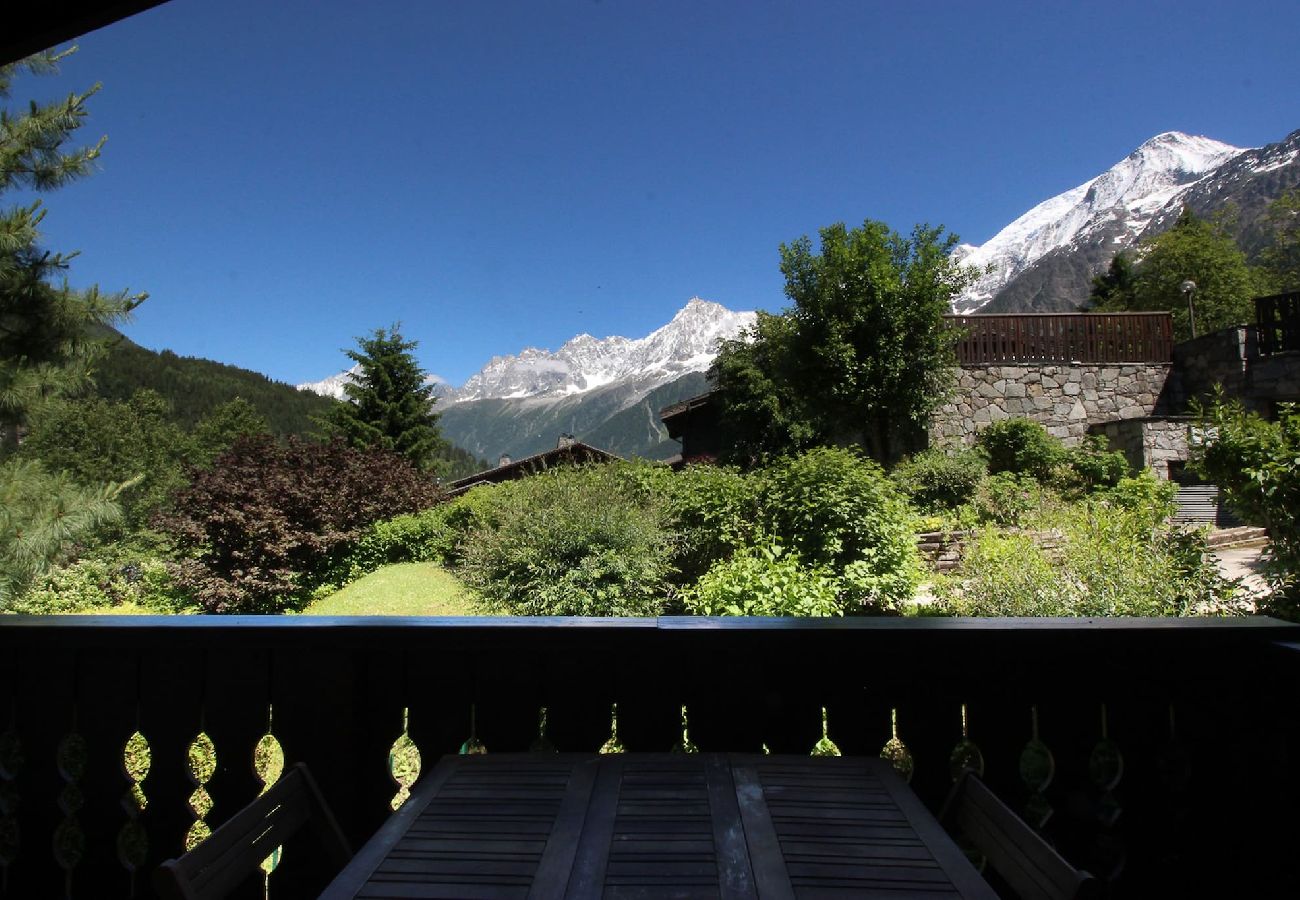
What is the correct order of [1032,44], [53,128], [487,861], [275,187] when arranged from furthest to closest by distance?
[275,187] → [1032,44] → [53,128] → [487,861]

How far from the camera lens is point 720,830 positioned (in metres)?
1.17

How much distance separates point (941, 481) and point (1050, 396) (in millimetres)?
4779

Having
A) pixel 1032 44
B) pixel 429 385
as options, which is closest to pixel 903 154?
pixel 1032 44

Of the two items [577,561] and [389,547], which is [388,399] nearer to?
[389,547]

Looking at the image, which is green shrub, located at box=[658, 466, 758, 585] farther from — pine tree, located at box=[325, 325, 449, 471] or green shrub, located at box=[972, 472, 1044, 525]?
pine tree, located at box=[325, 325, 449, 471]

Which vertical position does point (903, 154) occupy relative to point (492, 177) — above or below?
below

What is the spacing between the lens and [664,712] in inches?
65.6

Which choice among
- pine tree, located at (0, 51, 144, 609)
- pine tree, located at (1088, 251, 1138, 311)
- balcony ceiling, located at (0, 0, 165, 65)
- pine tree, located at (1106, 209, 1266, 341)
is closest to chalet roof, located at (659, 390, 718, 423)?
pine tree, located at (1106, 209, 1266, 341)

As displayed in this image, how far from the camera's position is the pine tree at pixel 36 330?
18.1 feet

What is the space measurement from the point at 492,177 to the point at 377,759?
94.9ft

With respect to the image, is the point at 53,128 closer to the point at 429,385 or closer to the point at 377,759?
the point at 377,759

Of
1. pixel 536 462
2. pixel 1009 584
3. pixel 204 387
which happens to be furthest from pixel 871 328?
pixel 204 387

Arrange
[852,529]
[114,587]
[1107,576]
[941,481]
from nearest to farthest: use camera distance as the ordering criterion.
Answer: [1107,576], [852,529], [941,481], [114,587]

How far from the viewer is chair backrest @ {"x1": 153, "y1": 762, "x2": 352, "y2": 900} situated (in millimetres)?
934
